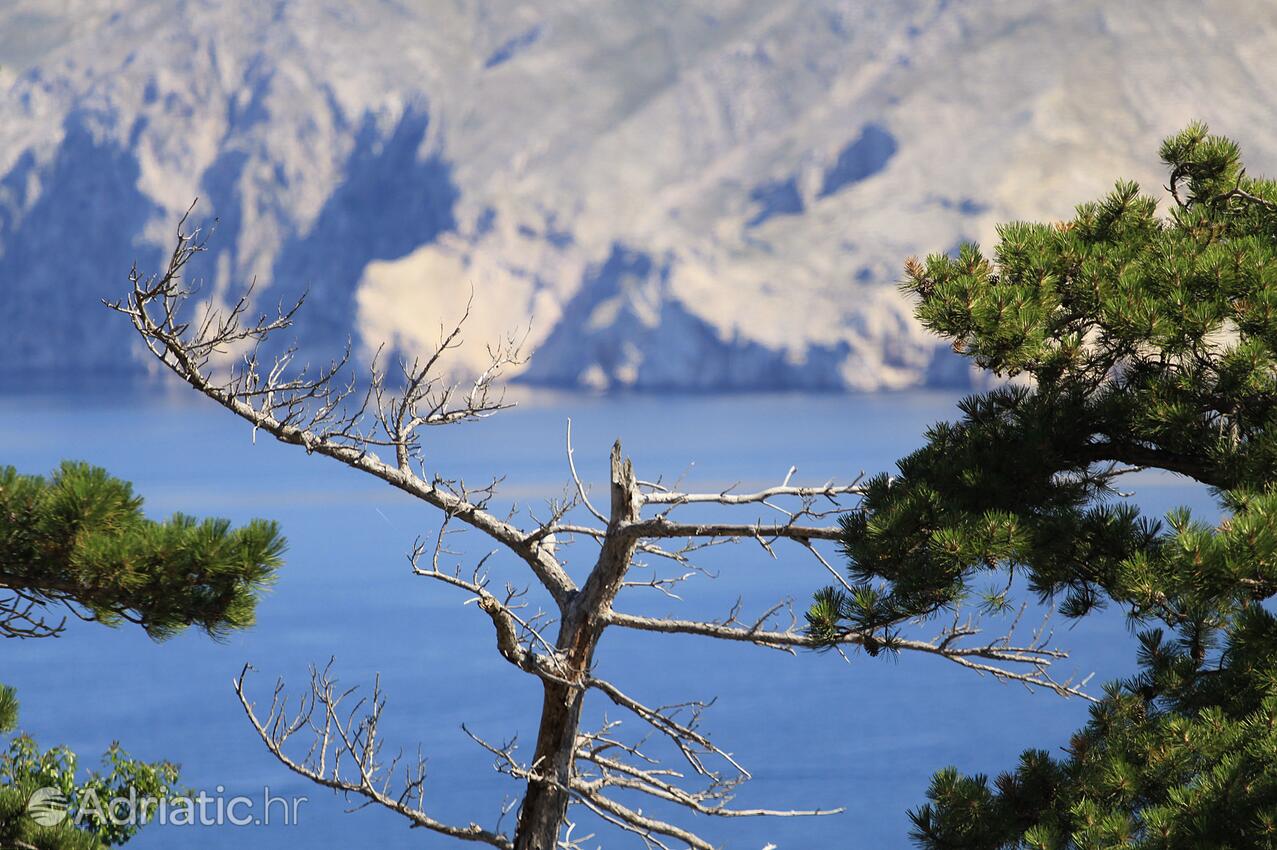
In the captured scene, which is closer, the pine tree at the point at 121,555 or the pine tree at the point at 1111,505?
the pine tree at the point at 1111,505

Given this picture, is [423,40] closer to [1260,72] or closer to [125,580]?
[1260,72]

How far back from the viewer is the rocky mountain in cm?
8538

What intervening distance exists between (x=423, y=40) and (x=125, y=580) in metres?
141

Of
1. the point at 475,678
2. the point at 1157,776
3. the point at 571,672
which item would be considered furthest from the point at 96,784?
the point at 475,678

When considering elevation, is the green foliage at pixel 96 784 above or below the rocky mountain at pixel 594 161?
below

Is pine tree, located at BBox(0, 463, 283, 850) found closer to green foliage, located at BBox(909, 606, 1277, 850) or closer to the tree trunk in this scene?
the tree trunk

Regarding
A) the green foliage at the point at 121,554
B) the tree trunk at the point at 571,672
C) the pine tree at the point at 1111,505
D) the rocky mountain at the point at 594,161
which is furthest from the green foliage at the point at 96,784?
the rocky mountain at the point at 594,161

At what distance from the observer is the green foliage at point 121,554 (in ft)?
13.3

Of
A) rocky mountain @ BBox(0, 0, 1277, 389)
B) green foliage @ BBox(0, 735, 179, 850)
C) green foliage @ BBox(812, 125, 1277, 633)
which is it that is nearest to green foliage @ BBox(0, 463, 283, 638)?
green foliage @ BBox(0, 735, 179, 850)

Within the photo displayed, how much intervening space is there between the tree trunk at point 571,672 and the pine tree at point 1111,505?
1.10 m

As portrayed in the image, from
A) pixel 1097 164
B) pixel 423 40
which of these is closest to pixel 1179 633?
pixel 1097 164

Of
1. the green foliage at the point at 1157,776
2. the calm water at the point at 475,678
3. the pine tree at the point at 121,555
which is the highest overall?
the calm water at the point at 475,678

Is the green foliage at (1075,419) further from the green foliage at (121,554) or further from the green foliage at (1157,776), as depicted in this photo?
the green foliage at (121,554)

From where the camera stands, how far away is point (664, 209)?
356ft
